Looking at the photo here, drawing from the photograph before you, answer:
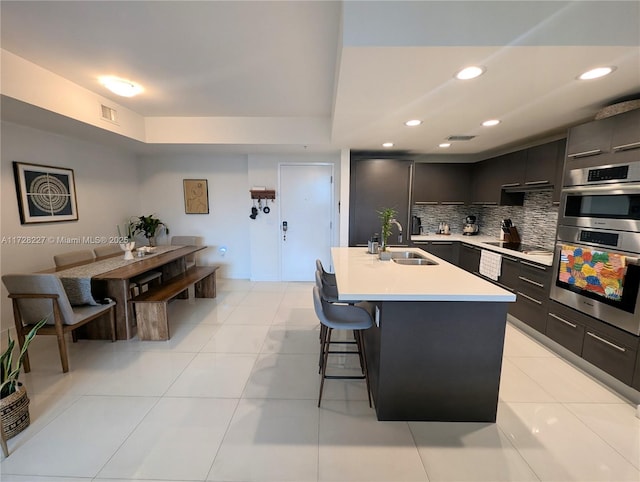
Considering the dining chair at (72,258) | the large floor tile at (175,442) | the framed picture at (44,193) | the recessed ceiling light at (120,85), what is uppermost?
the recessed ceiling light at (120,85)

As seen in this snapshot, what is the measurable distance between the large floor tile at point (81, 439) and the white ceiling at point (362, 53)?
2.59m

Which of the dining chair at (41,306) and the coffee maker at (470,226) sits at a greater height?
the coffee maker at (470,226)

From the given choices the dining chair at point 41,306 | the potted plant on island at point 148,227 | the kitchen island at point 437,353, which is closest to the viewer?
the kitchen island at point 437,353

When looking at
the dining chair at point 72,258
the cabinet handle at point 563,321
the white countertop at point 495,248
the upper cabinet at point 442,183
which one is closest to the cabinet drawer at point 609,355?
the cabinet handle at point 563,321

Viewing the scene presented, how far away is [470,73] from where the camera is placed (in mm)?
1663

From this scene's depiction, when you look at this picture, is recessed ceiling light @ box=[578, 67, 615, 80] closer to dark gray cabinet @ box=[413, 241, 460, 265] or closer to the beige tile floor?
the beige tile floor

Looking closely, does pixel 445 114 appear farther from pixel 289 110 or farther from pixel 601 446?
pixel 601 446

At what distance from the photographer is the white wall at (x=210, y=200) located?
4801 millimetres

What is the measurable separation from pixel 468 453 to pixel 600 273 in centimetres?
178

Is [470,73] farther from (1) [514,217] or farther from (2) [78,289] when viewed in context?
(2) [78,289]

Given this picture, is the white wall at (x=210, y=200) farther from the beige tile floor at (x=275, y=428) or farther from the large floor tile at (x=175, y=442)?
the large floor tile at (x=175, y=442)

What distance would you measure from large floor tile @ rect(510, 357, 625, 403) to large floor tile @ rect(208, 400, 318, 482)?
74.2 inches

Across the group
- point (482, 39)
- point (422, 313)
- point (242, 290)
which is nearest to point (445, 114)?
point (482, 39)

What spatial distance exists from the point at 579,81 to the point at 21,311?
457cm
